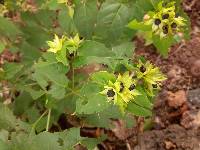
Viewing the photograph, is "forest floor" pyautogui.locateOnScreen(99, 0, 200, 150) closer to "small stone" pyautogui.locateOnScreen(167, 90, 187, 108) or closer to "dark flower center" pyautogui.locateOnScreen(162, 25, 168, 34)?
"small stone" pyautogui.locateOnScreen(167, 90, 187, 108)

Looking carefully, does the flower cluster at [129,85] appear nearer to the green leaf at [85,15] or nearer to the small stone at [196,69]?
the green leaf at [85,15]

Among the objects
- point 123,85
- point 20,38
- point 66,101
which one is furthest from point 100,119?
point 20,38

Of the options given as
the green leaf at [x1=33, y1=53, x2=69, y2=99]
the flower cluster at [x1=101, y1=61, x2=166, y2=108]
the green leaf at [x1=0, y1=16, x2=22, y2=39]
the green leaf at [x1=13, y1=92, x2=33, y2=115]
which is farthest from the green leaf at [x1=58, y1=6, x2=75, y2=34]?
the flower cluster at [x1=101, y1=61, x2=166, y2=108]

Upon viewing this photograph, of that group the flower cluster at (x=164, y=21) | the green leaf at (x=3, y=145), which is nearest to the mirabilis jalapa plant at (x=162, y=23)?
the flower cluster at (x=164, y=21)

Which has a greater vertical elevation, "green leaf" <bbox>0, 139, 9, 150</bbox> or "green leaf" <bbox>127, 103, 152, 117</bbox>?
"green leaf" <bbox>127, 103, 152, 117</bbox>

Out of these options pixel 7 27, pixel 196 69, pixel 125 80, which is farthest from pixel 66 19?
pixel 196 69

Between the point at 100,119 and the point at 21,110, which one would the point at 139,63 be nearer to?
the point at 100,119

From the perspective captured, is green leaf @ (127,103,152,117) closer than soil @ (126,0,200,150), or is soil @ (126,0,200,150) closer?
green leaf @ (127,103,152,117)
